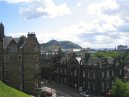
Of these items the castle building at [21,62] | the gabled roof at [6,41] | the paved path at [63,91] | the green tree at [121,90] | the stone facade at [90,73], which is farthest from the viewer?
the stone facade at [90,73]

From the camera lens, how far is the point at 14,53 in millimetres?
95938

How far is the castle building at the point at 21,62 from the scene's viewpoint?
9556 cm

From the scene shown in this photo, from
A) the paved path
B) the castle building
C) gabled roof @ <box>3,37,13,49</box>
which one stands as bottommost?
the paved path

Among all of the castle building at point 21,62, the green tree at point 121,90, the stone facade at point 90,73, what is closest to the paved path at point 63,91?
the stone facade at point 90,73

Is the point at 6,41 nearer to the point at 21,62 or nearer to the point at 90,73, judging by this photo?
the point at 21,62

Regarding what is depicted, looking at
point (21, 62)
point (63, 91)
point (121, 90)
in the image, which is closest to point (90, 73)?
point (63, 91)

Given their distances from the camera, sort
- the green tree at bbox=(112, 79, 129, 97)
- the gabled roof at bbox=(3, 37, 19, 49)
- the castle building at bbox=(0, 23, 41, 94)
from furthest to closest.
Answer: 1. the green tree at bbox=(112, 79, 129, 97)
2. the gabled roof at bbox=(3, 37, 19, 49)
3. the castle building at bbox=(0, 23, 41, 94)

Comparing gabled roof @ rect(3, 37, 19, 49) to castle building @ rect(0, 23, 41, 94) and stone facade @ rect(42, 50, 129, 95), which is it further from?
stone facade @ rect(42, 50, 129, 95)

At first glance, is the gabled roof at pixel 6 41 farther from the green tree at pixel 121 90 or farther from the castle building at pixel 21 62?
the green tree at pixel 121 90

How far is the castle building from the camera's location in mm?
95562

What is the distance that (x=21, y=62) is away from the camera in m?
96.3

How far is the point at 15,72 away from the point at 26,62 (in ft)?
12.0

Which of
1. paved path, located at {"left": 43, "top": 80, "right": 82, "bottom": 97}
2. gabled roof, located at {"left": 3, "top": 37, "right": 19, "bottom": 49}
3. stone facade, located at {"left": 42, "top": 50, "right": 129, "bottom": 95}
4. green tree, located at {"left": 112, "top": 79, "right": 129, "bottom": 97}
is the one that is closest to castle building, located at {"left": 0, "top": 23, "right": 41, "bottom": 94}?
gabled roof, located at {"left": 3, "top": 37, "right": 19, "bottom": 49}

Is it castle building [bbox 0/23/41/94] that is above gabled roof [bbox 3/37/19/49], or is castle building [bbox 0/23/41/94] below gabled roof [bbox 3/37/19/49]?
below
